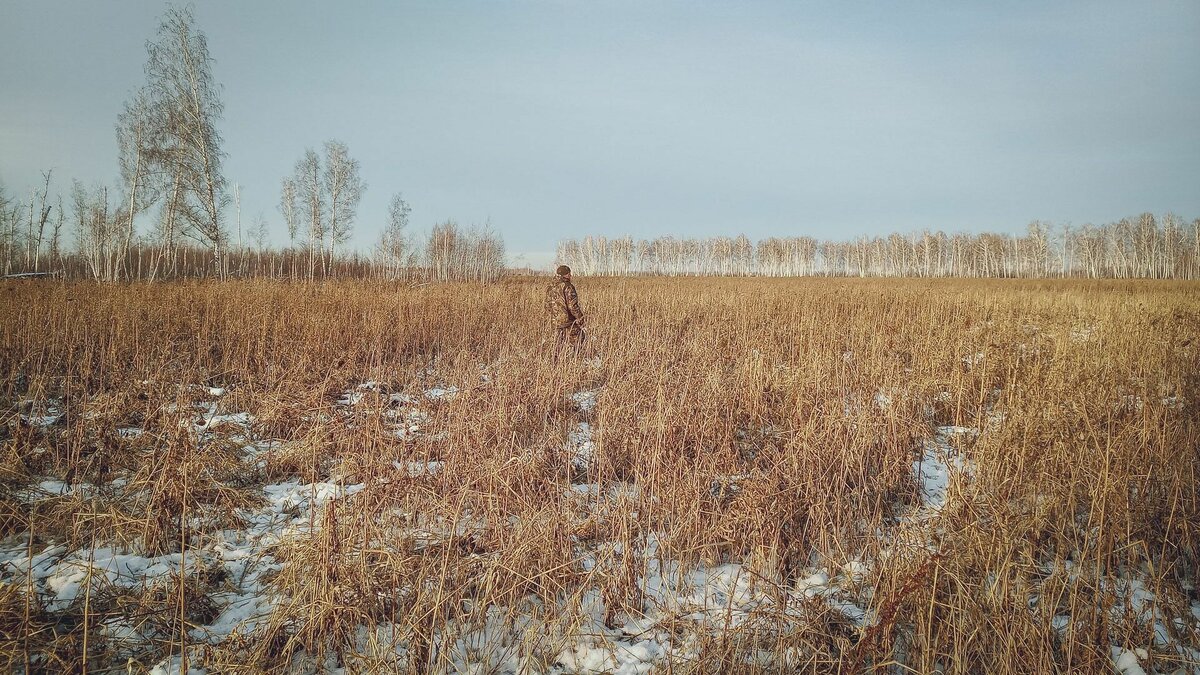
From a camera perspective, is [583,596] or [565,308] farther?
[565,308]

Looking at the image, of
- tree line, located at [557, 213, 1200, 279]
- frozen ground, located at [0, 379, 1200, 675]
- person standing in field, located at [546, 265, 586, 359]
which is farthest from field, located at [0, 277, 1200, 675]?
tree line, located at [557, 213, 1200, 279]

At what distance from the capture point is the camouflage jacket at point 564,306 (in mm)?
7172

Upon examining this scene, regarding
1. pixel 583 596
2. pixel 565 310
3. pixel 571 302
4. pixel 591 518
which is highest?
pixel 571 302

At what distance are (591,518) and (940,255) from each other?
80308mm

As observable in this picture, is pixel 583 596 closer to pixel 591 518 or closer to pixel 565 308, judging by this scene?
pixel 591 518

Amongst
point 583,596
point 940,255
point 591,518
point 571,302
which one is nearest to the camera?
point 583,596

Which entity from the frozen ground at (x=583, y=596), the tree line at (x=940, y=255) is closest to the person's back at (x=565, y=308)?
the frozen ground at (x=583, y=596)

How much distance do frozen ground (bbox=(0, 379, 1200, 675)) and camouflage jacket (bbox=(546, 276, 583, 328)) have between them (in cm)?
419

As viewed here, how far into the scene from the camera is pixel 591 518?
8.87 ft

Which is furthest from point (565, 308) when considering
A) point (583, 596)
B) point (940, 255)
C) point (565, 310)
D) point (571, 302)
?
point (940, 255)

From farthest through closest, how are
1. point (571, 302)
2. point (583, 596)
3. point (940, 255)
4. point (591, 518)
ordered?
1. point (940, 255)
2. point (571, 302)
3. point (591, 518)
4. point (583, 596)

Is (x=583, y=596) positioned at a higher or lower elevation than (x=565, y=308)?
lower

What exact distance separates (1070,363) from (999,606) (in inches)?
225

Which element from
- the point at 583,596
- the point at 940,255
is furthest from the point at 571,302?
the point at 940,255
